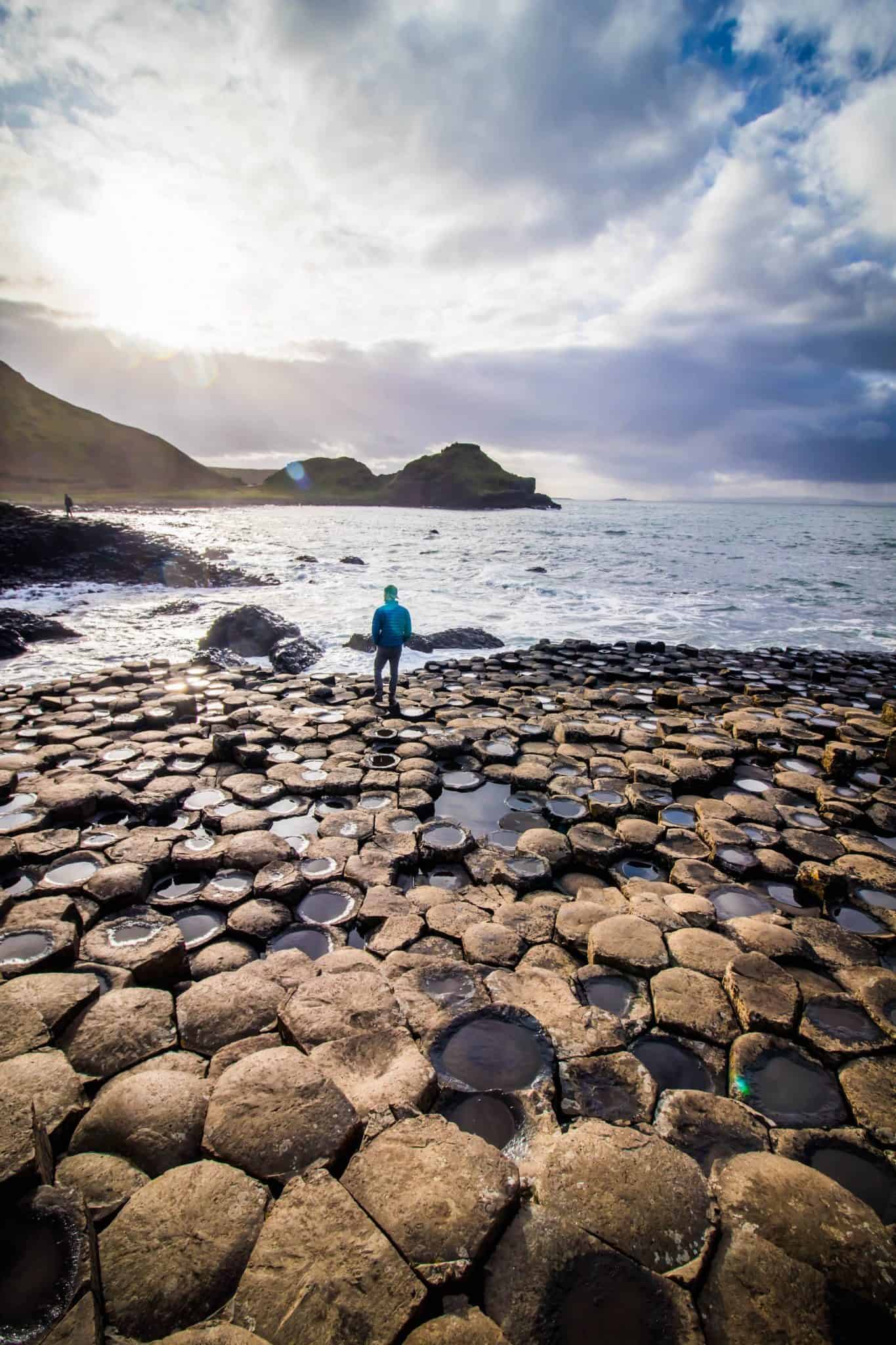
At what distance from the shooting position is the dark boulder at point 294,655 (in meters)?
13.3

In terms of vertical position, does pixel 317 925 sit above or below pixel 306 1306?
below

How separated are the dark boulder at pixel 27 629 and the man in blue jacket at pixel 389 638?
1003 cm

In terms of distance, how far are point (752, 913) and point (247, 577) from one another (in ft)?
82.3

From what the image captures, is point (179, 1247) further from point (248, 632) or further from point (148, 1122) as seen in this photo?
point (248, 632)

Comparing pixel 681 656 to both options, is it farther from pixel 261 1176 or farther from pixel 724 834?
pixel 261 1176

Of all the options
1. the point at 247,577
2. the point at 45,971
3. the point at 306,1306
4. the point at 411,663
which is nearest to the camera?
the point at 306,1306

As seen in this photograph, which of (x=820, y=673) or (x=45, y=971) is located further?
(x=820, y=673)

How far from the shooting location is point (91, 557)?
2408 centimetres

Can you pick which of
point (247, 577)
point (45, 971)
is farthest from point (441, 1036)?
point (247, 577)

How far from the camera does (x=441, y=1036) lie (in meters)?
3.52

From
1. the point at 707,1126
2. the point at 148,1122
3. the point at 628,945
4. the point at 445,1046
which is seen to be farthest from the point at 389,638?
the point at 707,1126

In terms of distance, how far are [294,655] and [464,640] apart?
15.8 ft

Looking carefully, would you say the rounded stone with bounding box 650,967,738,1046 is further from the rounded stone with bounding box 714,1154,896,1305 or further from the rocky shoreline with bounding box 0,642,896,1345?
the rounded stone with bounding box 714,1154,896,1305

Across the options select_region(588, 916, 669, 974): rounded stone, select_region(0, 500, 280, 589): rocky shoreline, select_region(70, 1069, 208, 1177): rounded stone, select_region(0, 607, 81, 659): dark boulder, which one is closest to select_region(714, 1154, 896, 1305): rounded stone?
select_region(588, 916, 669, 974): rounded stone
